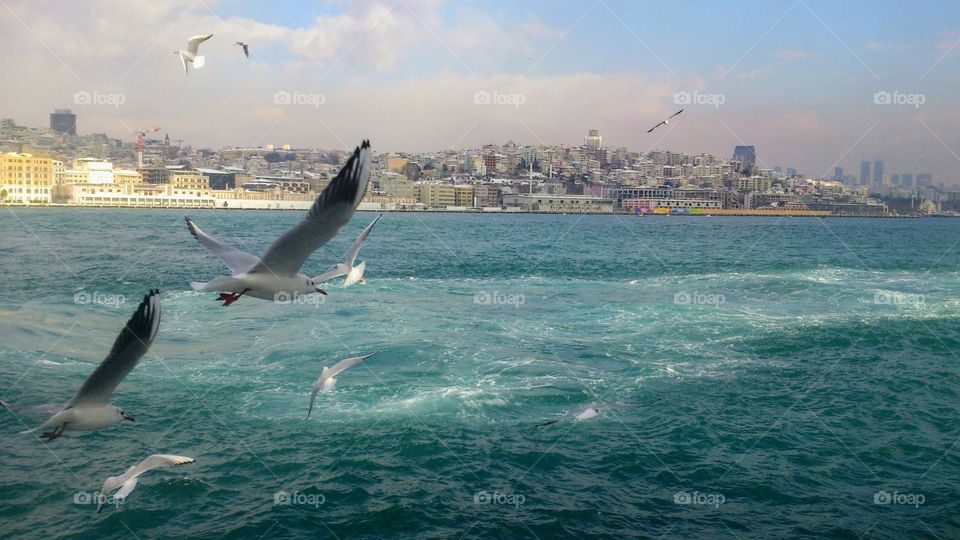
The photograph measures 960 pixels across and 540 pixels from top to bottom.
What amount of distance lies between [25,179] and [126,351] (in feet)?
349

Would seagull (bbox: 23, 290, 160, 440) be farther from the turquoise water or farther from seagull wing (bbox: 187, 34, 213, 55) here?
seagull wing (bbox: 187, 34, 213, 55)

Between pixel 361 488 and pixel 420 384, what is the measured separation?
4.15 meters

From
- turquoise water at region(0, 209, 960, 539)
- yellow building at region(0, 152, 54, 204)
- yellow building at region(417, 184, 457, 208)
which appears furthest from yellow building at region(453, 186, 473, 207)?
turquoise water at region(0, 209, 960, 539)

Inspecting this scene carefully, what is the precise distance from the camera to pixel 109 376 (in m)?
4.74

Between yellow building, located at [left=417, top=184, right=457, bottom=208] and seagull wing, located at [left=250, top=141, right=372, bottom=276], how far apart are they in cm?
11328

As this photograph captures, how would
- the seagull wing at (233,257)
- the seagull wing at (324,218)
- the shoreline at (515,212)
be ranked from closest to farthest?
the seagull wing at (324,218)
the seagull wing at (233,257)
the shoreline at (515,212)

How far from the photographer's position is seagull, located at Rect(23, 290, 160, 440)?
440 centimetres

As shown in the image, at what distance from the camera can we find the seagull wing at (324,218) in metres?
4.02

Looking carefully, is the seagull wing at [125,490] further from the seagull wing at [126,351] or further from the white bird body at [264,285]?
the white bird body at [264,285]

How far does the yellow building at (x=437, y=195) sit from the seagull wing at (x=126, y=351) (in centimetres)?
11318

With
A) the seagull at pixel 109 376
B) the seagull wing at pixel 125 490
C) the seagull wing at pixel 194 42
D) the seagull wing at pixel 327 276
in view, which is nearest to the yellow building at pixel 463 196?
the seagull wing at pixel 194 42

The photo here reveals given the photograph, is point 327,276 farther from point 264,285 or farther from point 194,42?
point 194,42

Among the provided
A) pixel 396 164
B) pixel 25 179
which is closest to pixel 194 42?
pixel 25 179

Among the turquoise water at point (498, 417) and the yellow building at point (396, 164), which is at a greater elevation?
the yellow building at point (396, 164)
